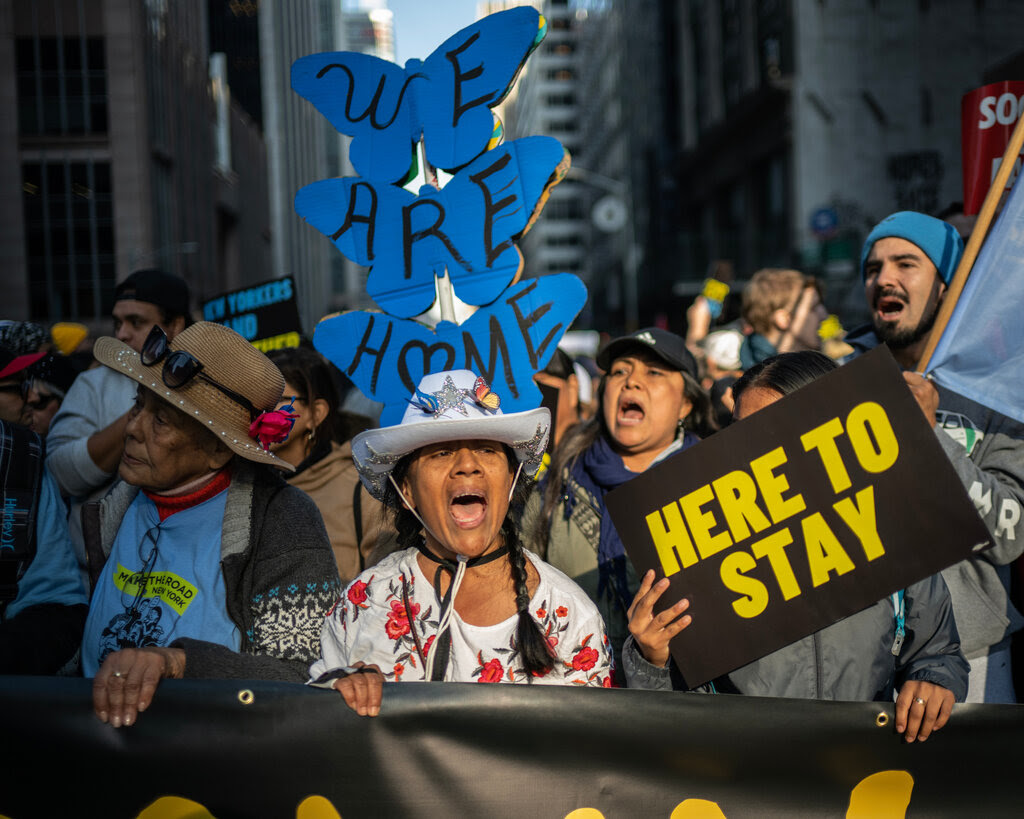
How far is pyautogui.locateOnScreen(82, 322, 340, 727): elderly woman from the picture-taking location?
2.58m

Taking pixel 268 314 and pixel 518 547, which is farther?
pixel 268 314

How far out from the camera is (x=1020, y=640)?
346cm

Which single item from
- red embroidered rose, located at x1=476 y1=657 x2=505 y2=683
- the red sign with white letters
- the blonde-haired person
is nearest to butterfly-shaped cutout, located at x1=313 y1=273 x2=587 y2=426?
red embroidered rose, located at x1=476 y1=657 x2=505 y2=683

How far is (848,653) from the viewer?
2.49 m

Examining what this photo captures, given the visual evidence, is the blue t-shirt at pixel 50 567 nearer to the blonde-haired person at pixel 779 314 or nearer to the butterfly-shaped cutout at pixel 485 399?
the butterfly-shaped cutout at pixel 485 399

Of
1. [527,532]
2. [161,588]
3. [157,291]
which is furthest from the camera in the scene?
[157,291]

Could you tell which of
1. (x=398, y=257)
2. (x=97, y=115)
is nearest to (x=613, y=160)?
(x=97, y=115)

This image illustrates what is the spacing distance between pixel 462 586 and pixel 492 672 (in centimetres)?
22

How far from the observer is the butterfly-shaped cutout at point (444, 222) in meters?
3.71

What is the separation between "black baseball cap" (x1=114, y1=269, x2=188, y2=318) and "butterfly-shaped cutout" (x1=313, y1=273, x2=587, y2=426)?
984mm

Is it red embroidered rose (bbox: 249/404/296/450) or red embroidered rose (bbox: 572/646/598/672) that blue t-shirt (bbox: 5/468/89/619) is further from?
red embroidered rose (bbox: 572/646/598/672)

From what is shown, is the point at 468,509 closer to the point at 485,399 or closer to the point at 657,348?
the point at 485,399

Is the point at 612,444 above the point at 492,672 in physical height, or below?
above

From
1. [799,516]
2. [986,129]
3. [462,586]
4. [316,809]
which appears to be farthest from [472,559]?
[986,129]
